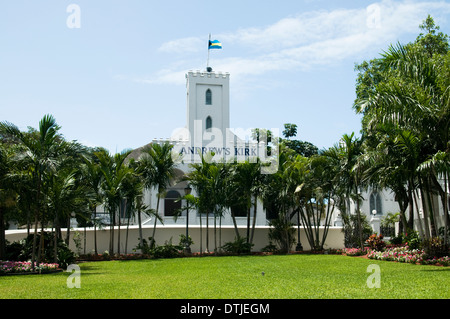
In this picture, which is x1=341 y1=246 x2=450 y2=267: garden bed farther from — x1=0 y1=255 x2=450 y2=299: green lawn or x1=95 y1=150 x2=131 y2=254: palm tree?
x1=95 y1=150 x2=131 y2=254: palm tree

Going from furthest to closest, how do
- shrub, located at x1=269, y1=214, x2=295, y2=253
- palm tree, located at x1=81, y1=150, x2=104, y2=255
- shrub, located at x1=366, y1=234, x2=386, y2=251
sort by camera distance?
1. shrub, located at x1=269, y1=214, x2=295, y2=253
2. palm tree, located at x1=81, y1=150, x2=104, y2=255
3. shrub, located at x1=366, y1=234, x2=386, y2=251

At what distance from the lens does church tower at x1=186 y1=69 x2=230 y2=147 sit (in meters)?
37.9

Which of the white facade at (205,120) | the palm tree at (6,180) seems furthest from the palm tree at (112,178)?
the white facade at (205,120)

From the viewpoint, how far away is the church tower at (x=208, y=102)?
37875mm

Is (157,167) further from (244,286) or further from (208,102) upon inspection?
(244,286)

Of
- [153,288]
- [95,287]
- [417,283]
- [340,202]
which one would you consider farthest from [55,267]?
[340,202]

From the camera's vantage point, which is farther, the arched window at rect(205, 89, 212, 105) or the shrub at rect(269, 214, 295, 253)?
the arched window at rect(205, 89, 212, 105)

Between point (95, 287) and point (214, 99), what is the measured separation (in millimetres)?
28394

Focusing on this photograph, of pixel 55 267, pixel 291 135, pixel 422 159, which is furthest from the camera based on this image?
pixel 291 135

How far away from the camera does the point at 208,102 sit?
38.5 metres

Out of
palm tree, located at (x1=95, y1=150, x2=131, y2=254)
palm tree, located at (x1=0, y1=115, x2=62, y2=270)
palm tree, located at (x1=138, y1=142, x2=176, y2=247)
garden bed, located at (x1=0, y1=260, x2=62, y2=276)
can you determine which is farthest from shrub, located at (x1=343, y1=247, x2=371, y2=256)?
palm tree, located at (x1=0, y1=115, x2=62, y2=270)
